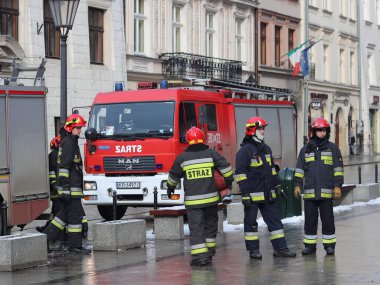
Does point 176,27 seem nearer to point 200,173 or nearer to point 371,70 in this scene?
point 371,70

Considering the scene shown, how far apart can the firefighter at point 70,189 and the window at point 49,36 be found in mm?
18907

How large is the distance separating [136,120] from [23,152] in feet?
14.7

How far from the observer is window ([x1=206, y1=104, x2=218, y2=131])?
22125mm

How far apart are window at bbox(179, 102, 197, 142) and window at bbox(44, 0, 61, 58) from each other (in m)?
13.3

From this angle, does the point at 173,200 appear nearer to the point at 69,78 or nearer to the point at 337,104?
the point at 69,78

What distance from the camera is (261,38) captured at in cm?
5178

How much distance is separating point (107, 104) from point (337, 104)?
41.4 meters

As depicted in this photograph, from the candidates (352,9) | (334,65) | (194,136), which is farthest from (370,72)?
(194,136)

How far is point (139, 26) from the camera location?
Result: 39938 mm

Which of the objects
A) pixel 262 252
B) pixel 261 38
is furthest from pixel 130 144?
pixel 261 38

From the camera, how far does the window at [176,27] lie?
140ft

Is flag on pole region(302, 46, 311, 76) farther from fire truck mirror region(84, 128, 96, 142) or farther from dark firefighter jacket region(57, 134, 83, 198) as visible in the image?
dark firefighter jacket region(57, 134, 83, 198)

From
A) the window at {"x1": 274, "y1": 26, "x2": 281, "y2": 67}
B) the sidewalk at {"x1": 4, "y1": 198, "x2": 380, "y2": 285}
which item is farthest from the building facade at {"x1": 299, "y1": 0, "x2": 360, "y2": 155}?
the sidewalk at {"x1": 4, "y1": 198, "x2": 380, "y2": 285}

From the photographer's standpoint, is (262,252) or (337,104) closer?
(262,252)
